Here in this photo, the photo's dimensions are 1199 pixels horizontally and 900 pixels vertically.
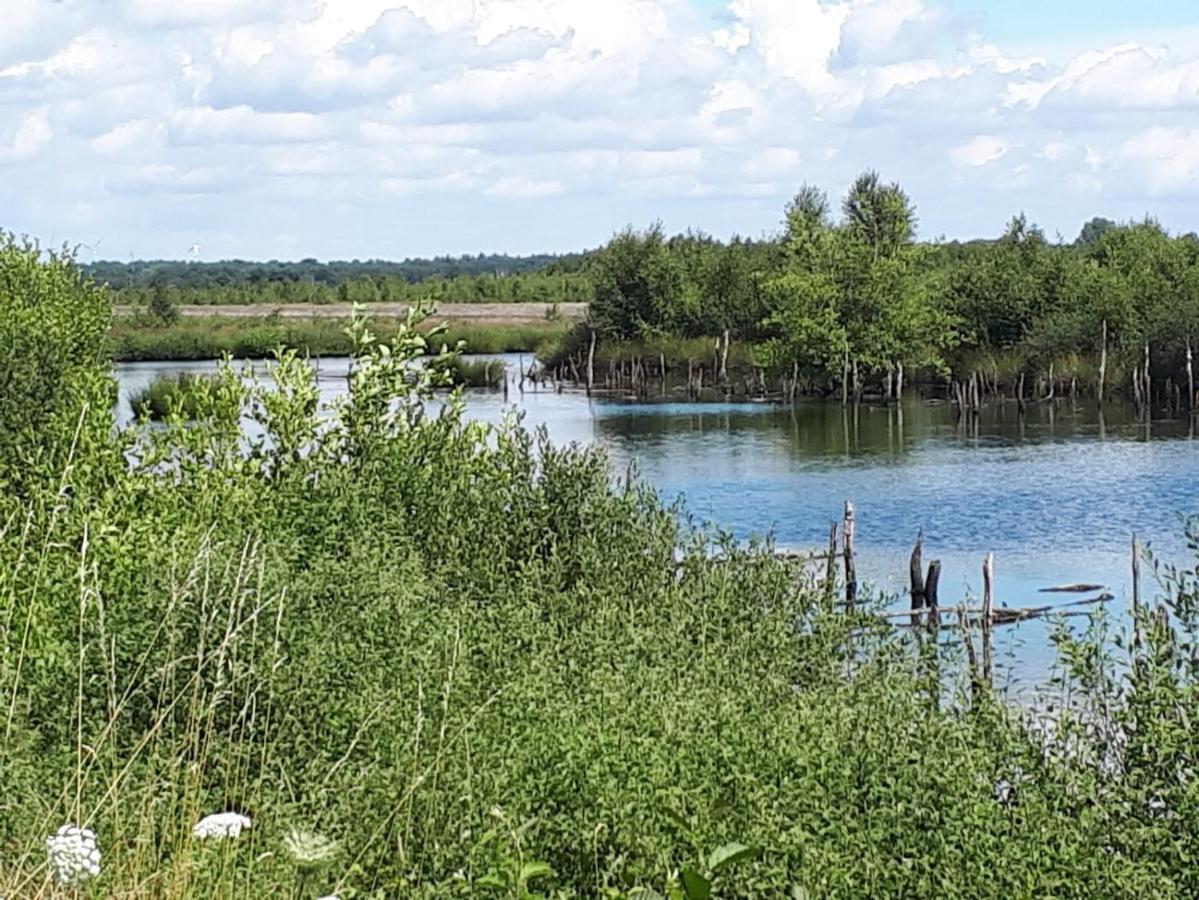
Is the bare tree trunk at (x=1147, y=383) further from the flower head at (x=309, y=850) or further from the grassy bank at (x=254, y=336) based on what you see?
the flower head at (x=309, y=850)

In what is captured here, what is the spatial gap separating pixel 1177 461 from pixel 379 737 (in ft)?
136

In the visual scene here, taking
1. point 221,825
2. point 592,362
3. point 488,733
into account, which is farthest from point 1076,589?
point 592,362

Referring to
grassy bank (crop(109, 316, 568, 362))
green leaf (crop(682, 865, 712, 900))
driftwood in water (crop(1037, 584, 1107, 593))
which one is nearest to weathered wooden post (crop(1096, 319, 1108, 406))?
grassy bank (crop(109, 316, 568, 362))

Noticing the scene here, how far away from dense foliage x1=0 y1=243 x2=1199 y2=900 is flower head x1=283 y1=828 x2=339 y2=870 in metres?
0.02

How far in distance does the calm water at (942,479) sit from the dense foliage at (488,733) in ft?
17.1

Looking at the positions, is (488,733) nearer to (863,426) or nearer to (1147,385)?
(863,426)

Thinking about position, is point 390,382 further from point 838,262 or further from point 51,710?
point 838,262

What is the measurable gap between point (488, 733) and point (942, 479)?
36.6m

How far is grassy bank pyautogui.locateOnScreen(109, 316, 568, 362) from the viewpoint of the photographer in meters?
99.4

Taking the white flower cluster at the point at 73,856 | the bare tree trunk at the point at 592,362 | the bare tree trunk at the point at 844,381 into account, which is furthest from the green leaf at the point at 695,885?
the bare tree trunk at the point at 592,362

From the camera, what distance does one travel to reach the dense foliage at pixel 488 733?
6152 mm

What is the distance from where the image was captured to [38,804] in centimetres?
634

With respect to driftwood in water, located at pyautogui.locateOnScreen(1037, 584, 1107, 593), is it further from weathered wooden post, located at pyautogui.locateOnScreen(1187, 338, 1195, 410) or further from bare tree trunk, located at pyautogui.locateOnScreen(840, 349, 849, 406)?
bare tree trunk, located at pyautogui.locateOnScreen(840, 349, 849, 406)

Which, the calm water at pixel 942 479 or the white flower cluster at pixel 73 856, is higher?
the white flower cluster at pixel 73 856
